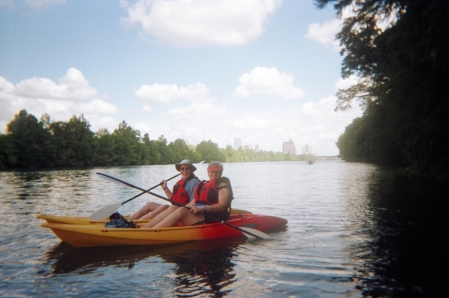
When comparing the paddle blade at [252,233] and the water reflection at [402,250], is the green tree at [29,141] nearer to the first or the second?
the paddle blade at [252,233]

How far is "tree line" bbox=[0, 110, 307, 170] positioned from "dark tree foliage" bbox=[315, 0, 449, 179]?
48790mm

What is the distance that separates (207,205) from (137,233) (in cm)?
144

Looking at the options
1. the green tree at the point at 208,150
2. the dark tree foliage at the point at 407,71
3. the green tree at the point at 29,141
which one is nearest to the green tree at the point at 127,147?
the green tree at the point at 29,141

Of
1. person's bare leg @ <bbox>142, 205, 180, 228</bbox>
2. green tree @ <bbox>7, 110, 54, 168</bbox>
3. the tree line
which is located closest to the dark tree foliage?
person's bare leg @ <bbox>142, 205, 180, 228</bbox>

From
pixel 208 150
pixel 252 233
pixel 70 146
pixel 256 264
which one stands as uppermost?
pixel 208 150

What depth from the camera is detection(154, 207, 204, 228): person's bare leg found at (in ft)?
23.4

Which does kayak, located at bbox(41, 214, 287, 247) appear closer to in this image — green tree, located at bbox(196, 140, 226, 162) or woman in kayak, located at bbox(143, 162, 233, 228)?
woman in kayak, located at bbox(143, 162, 233, 228)

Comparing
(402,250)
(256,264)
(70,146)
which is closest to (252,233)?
(256,264)

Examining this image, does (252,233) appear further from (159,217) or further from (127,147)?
(127,147)

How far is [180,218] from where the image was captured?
7.23 metres

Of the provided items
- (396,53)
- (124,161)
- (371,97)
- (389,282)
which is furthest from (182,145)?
(389,282)

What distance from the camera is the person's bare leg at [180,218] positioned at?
7121 mm

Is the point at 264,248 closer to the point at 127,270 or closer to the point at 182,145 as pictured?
the point at 127,270

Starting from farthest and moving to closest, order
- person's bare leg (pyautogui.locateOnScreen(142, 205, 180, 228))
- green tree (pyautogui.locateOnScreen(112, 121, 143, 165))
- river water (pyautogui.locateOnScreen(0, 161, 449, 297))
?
green tree (pyautogui.locateOnScreen(112, 121, 143, 165)), person's bare leg (pyautogui.locateOnScreen(142, 205, 180, 228)), river water (pyautogui.locateOnScreen(0, 161, 449, 297))
